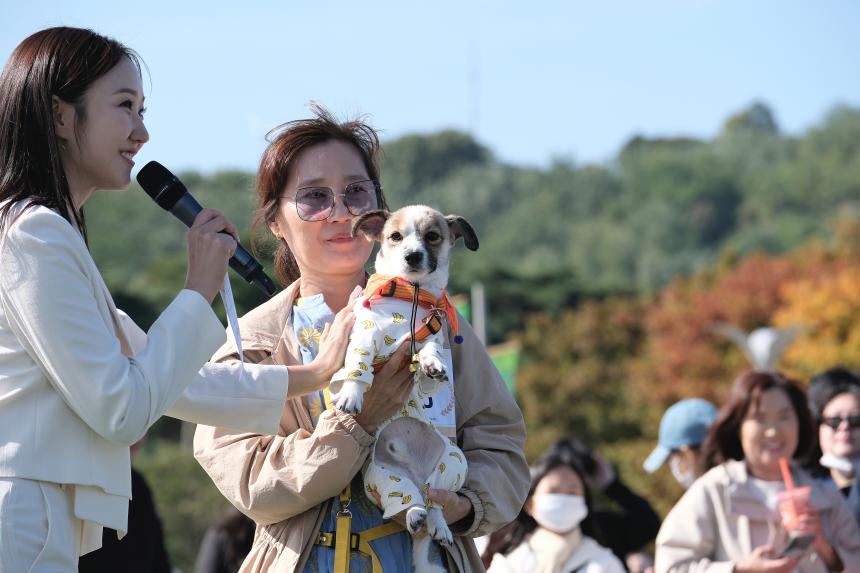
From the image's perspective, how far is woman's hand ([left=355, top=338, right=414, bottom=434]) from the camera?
3.59m

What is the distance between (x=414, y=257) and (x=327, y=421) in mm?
573

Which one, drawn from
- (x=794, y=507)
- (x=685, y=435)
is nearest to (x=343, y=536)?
(x=794, y=507)

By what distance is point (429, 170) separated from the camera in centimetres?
7862

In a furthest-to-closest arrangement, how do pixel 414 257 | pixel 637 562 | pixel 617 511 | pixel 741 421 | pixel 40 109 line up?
pixel 617 511 → pixel 637 562 → pixel 741 421 → pixel 414 257 → pixel 40 109

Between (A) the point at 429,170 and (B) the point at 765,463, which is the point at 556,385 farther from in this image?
(A) the point at 429,170

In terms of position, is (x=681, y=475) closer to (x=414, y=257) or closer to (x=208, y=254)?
(x=414, y=257)

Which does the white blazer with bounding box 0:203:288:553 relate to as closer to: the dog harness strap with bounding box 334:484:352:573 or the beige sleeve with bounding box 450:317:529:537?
the dog harness strap with bounding box 334:484:352:573

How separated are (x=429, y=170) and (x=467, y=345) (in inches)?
2960

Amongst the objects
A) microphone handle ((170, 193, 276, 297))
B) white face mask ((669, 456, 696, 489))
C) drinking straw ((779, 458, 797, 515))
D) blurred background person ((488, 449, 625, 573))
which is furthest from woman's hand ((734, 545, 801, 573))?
microphone handle ((170, 193, 276, 297))

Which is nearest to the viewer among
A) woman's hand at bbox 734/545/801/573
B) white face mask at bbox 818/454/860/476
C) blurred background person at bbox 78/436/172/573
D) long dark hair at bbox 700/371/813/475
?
blurred background person at bbox 78/436/172/573

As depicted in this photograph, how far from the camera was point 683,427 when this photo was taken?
7164mm

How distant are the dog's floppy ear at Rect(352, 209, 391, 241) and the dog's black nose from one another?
0.59 feet

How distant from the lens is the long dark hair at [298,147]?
13.3 ft

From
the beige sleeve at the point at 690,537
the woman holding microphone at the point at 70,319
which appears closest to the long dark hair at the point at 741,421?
the beige sleeve at the point at 690,537
